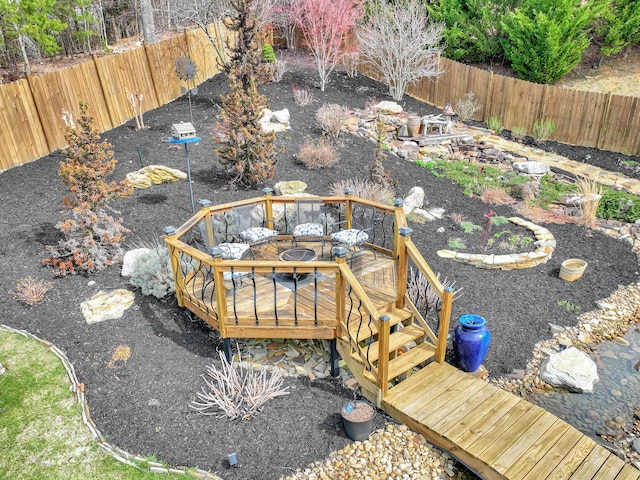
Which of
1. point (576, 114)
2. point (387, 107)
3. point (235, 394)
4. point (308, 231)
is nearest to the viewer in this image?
point (235, 394)

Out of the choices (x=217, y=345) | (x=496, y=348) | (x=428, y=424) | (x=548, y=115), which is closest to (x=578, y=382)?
(x=496, y=348)

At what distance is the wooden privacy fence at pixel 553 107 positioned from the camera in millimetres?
11820

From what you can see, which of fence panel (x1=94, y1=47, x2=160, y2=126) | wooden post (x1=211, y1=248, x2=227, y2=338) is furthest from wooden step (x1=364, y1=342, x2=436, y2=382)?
fence panel (x1=94, y1=47, x2=160, y2=126)

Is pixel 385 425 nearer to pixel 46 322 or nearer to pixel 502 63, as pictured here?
pixel 46 322

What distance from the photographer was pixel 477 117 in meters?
14.7

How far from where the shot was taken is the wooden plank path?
13.4 ft

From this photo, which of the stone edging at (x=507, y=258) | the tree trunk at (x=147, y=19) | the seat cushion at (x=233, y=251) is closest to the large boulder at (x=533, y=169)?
the stone edging at (x=507, y=258)

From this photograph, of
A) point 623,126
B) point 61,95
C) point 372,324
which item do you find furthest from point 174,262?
point 623,126

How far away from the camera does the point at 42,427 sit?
4695mm

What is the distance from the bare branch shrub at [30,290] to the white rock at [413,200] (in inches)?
229

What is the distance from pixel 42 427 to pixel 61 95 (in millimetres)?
8149

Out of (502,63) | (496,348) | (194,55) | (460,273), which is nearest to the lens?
(496,348)

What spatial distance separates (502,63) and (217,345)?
1686 centimetres

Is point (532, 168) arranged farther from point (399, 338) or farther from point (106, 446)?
point (106, 446)
